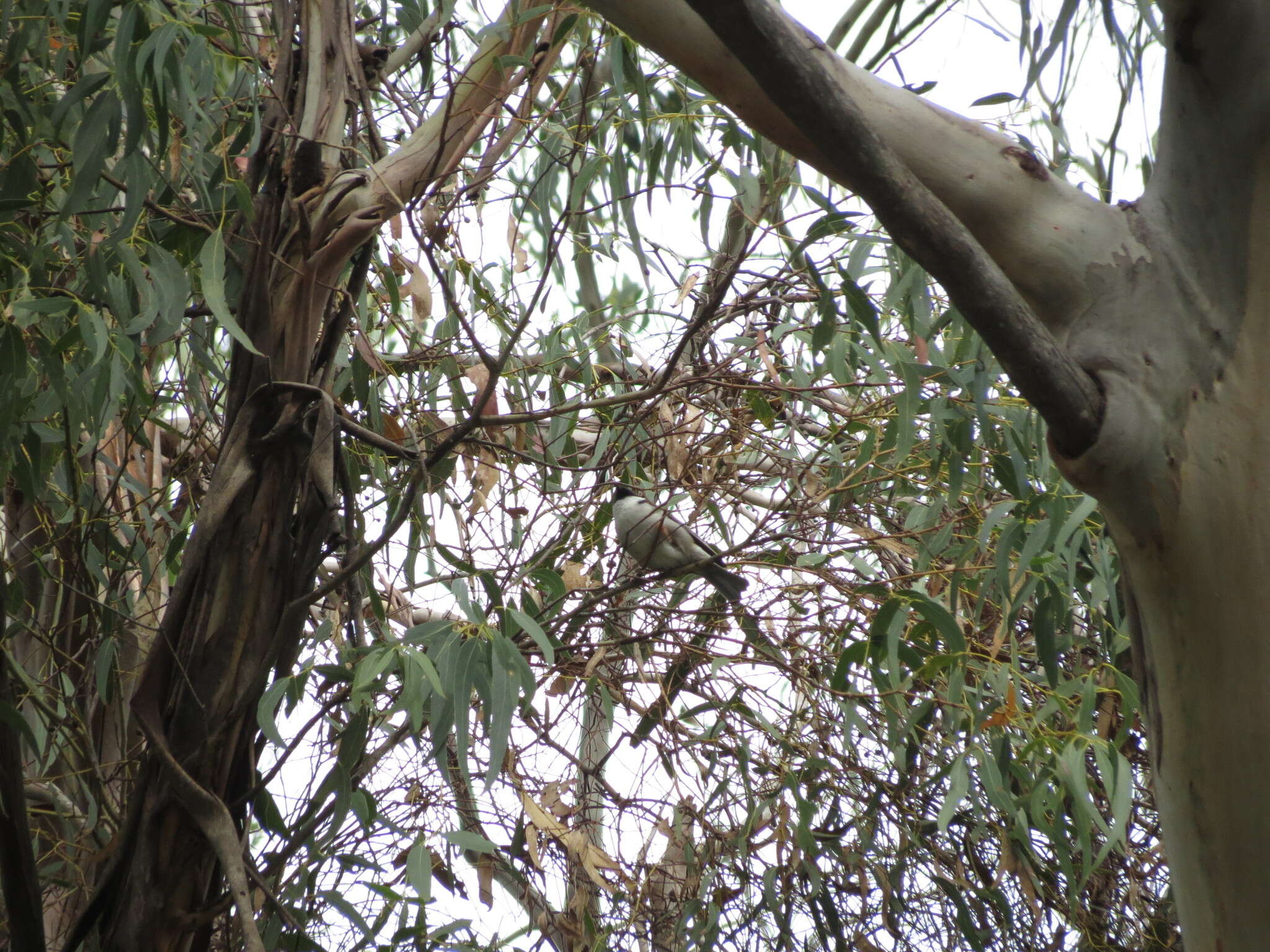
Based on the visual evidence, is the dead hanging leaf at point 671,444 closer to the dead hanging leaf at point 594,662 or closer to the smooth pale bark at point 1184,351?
the dead hanging leaf at point 594,662

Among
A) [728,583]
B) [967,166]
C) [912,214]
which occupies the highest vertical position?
[728,583]

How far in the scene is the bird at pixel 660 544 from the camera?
1638 mm

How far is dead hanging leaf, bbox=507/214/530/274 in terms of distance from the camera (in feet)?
4.43

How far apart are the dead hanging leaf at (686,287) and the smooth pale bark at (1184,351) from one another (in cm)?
66

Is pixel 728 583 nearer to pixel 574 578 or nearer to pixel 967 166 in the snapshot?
pixel 574 578

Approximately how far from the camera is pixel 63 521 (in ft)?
4.37

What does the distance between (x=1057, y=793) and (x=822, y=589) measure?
0.42 metres

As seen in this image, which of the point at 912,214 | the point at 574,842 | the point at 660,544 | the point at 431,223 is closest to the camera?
the point at 912,214

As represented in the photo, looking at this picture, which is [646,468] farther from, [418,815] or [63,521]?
[63,521]

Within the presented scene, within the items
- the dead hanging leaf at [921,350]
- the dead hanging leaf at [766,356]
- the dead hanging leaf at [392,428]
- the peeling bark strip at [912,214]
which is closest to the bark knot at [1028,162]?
the peeling bark strip at [912,214]

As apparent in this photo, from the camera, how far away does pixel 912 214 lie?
0.67 metres

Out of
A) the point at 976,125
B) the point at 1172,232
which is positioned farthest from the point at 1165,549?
the point at 976,125

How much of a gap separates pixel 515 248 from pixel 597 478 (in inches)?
18.5

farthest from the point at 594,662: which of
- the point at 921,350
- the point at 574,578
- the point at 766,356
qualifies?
the point at 921,350
